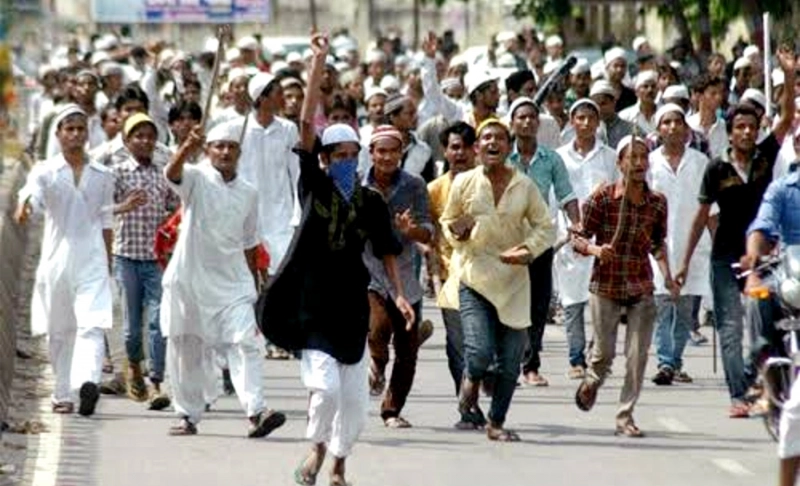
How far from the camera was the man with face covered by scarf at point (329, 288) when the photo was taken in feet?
43.8

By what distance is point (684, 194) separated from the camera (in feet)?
61.9

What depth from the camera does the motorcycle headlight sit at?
41.1 feet

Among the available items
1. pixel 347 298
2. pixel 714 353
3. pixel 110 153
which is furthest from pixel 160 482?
pixel 714 353

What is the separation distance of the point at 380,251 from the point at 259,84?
5364mm

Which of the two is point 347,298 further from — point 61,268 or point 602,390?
point 602,390

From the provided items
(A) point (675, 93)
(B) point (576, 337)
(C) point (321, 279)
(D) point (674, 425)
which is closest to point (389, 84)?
(A) point (675, 93)

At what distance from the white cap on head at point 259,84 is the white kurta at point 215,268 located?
3378 mm

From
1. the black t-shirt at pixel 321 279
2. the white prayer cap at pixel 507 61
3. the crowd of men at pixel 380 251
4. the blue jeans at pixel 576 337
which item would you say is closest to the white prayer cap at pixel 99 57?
the white prayer cap at pixel 507 61

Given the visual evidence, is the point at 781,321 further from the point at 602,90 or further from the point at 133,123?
the point at 602,90

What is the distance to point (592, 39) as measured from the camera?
53.8 m

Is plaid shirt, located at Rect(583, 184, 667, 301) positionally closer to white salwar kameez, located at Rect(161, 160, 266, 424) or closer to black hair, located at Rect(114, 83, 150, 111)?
white salwar kameez, located at Rect(161, 160, 266, 424)

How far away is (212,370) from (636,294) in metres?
2.31

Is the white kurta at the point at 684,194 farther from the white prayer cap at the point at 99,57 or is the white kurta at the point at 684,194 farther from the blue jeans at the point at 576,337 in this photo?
the white prayer cap at the point at 99,57

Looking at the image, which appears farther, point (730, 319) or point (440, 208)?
point (730, 319)
